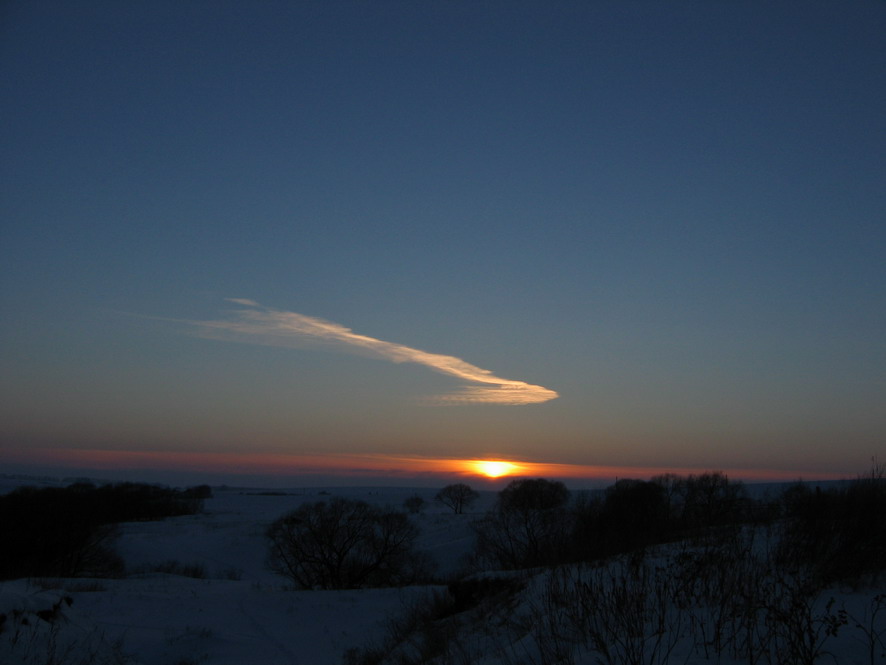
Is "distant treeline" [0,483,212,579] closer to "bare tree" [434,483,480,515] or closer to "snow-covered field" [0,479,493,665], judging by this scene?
"snow-covered field" [0,479,493,665]

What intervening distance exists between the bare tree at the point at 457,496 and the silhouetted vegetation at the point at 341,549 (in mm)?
66887

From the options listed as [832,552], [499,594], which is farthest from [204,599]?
[832,552]

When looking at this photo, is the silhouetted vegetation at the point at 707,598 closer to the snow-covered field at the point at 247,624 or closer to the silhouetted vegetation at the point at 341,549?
the snow-covered field at the point at 247,624

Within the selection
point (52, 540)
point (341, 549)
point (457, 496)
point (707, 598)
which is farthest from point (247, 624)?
point (457, 496)

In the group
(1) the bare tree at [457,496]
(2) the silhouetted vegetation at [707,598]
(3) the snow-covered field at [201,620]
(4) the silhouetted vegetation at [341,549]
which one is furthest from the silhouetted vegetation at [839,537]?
(1) the bare tree at [457,496]

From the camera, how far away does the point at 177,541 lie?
196 ft

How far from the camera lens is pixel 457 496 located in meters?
110

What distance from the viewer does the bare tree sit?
109 meters

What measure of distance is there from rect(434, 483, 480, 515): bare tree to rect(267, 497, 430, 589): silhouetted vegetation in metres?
66.9

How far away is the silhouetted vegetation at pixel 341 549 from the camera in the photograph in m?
39.6

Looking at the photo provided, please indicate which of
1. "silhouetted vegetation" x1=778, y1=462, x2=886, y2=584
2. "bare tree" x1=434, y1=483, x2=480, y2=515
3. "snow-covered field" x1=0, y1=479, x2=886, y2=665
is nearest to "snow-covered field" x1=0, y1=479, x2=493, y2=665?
"snow-covered field" x1=0, y1=479, x2=886, y2=665

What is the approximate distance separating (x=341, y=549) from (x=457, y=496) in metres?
72.2

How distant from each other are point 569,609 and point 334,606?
18.6m

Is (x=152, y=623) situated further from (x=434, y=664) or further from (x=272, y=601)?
(x=434, y=664)
